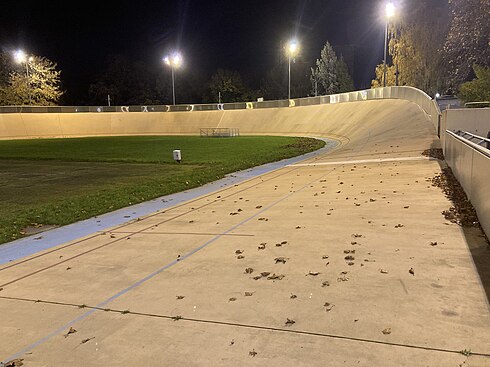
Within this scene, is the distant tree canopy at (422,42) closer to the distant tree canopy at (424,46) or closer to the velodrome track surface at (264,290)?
the distant tree canopy at (424,46)

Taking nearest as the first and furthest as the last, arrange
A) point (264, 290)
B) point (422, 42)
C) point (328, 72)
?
point (264, 290), point (422, 42), point (328, 72)

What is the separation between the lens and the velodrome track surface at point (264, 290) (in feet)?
11.9

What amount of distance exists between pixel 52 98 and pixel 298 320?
255 feet

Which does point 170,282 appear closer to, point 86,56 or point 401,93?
point 401,93

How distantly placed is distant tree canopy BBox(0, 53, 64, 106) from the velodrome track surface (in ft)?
222

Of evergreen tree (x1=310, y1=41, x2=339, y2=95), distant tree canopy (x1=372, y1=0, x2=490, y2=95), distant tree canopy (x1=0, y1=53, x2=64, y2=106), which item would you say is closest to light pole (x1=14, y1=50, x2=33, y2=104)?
distant tree canopy (x1=0, y1=53, x2=64, y2=106)

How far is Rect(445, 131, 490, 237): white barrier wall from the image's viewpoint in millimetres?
6318

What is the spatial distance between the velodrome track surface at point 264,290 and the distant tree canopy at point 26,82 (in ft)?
222

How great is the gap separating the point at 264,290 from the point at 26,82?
7472 centimetres

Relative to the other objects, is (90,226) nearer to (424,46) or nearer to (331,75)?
(424,46)

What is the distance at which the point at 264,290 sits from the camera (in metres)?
4.90

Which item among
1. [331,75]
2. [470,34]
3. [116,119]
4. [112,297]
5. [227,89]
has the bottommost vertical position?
[112,297]

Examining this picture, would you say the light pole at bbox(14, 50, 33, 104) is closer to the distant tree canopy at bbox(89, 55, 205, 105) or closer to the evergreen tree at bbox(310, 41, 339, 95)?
the distant tree canopy at bbox(89, 55, 205, 105)

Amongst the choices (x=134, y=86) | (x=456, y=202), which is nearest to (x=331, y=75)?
(x=134, y=86)
